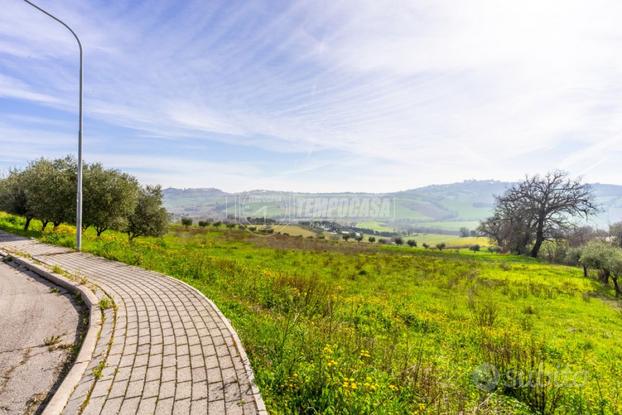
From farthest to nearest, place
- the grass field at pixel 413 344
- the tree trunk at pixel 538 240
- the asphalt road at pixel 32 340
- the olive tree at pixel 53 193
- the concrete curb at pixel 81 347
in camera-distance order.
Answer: the tree trunk at pixel 538 240
the olive tree at pixel 53 193
the grass field at pixel 413 344
the asphalt road at pixel 32 340
the concrete curb at pixel 81 347

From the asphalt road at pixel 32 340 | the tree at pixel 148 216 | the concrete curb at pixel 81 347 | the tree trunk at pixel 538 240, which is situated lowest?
the tree trunk at pixel 538 240

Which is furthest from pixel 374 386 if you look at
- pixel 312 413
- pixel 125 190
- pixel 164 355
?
pixel 125 190

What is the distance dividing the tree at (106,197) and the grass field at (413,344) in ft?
10.7

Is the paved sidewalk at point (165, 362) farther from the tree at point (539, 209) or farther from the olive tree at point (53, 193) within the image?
the tree at point (539, 209)

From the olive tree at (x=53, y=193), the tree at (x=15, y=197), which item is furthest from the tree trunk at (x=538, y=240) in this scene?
the tree at (x=15, y=197)

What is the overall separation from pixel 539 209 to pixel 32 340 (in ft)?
200

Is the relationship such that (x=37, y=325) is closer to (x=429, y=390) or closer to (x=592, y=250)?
(x=429, y=390)

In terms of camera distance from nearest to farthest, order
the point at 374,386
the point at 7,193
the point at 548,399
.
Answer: the point at 374,386
the point at 548,399
the point at 7,193

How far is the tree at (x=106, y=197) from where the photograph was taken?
18.2m

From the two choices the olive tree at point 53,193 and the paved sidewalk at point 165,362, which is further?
the olive tree at point 53,193

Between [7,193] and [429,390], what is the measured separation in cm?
2856

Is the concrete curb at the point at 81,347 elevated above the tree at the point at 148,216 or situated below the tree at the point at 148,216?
below

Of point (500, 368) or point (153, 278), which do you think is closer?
point (500, 368)

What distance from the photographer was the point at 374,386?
3.78 metres
